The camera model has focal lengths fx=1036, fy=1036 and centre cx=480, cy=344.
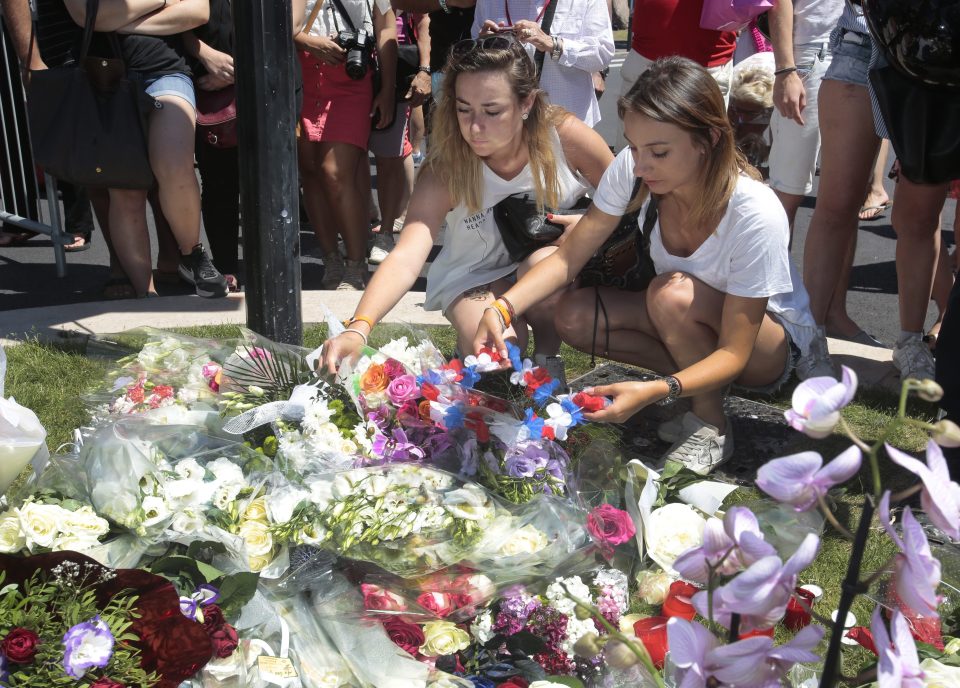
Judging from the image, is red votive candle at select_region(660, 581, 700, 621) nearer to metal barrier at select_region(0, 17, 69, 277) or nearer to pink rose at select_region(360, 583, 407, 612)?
pink rose at select_region(360, 583, 407, 612)

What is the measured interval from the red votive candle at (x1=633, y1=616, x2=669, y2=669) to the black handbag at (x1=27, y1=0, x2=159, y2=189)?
3105 mm

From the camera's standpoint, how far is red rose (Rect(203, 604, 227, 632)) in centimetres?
179

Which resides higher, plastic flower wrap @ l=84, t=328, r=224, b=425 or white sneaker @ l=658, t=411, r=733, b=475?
plastic flower wrap @ l=84, t=328, r=224, b=425

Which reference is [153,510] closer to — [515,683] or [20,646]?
[20,646]

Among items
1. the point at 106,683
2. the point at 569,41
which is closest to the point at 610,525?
the point at 106,683

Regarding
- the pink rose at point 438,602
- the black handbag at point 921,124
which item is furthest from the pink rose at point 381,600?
the black handbag at point 921,124

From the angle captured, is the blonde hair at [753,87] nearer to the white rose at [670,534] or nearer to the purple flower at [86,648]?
the white rose at [670,534]

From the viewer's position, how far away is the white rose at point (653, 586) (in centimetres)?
220

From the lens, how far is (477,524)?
80.7 inches

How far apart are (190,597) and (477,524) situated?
1.83 feet

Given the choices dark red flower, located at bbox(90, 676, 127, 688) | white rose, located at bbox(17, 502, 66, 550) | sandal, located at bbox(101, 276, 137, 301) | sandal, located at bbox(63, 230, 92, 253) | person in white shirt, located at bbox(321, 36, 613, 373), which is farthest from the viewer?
sandal, located at bbox(63, 230, 92, 253)

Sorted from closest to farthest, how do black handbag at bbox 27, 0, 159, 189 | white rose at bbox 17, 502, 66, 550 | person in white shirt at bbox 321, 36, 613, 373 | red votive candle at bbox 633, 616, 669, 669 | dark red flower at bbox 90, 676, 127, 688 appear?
1. dark red flower at bbox 90, 676, 127, 688
2. red votive candle at bbox 633, 616, 669, 669
3. white rose at bbox 17, 502, 66, 550
4. person in white shirt at bbox 321, 36, 613, 373
5. black handbag at bbox 27, 0, 159, 189

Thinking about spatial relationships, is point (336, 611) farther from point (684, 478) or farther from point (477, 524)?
point (684, 478)

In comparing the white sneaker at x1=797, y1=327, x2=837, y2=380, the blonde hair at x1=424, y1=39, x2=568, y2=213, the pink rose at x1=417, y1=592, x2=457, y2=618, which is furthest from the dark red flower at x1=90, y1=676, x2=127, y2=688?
the white sneaker at x1=797, y1=327, x2=837, y2=380
